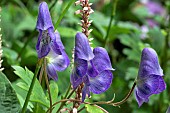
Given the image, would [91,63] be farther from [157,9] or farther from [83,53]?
[157,9]

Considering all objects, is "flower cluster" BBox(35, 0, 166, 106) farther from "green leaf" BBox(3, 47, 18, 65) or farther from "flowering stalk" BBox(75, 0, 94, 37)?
"green leaf" BBox(3, 47, 18, 65)

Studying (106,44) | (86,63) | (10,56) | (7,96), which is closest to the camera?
(86,63)

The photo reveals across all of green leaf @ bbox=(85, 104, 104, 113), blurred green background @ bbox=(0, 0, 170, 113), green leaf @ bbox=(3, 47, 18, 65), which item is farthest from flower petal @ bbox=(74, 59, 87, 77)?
green leaf @ bbox=(3, 47, 18, 65)

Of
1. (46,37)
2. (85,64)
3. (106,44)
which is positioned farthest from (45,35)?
(106,44)

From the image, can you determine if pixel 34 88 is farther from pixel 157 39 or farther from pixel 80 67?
pixel 157 39

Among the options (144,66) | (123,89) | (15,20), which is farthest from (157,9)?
(144,66)

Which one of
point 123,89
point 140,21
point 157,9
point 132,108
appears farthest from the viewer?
point 157,9
